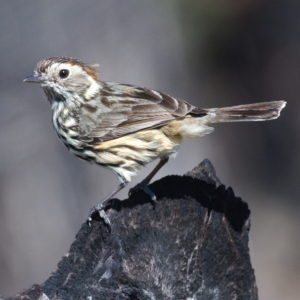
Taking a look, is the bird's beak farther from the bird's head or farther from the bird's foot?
the bird's foot

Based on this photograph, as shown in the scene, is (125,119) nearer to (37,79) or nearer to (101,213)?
(37,79)

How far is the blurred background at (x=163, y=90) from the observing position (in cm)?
723

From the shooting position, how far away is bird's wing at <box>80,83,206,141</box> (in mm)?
5438

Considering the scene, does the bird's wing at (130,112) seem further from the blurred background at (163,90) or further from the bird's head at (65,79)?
the blurred background at (163,90)

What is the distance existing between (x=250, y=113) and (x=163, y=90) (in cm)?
318

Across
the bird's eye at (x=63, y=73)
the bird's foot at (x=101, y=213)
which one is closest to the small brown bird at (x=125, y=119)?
the bird's eye at (x=63, y=73)

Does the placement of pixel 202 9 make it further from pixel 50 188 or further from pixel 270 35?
pixel 50 188

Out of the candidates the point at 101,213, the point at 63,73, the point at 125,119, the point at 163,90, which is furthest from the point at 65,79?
the point at 163,90

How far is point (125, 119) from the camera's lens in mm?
5613

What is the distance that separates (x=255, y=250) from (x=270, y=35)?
287 centimetres

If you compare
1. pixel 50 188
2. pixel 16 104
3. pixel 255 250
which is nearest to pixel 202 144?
pixel 255 250

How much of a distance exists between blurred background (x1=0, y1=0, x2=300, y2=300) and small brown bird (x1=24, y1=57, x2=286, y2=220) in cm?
147

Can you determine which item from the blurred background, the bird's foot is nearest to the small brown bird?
the bird's foot

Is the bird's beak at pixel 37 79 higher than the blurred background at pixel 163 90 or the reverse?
the reverse
